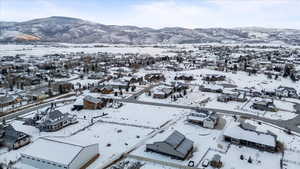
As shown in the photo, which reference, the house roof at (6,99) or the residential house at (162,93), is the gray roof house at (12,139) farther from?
the residential house at (162,93)

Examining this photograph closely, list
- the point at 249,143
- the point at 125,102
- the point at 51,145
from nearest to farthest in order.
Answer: the point at 51,145
the point at 249,143
the point at 125,102

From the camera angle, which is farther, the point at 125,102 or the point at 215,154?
the point at 125,102

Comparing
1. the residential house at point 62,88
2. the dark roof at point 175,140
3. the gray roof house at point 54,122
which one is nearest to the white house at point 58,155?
the gray roof house at point 54,122

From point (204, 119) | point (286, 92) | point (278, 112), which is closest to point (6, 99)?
point (204, 119)

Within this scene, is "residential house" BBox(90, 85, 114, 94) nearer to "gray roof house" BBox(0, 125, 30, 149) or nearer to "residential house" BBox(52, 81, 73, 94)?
"residential house" BBox(52, 81, 73, 94)

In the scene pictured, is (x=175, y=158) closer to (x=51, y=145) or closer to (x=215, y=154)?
(x=215, y=154)

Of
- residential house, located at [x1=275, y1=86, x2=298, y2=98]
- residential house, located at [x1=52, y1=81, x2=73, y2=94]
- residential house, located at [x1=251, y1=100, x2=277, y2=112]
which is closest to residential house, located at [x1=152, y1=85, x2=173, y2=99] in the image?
residential house, located at [x1=251, y1=100, x2=277, y2=112]

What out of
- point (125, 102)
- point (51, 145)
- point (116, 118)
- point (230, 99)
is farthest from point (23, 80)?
point (230, 99)
